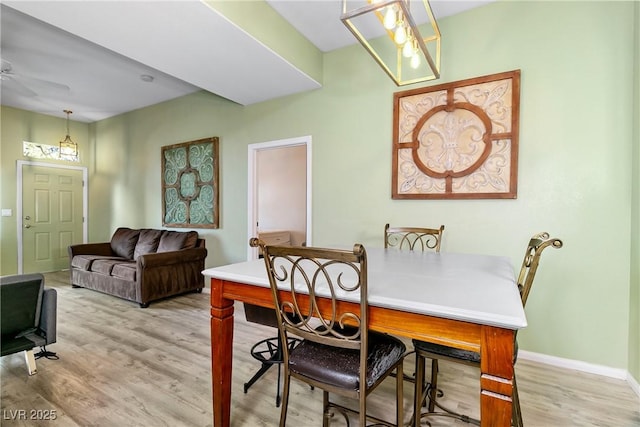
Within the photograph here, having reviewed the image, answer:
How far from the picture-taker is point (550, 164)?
7.65ft

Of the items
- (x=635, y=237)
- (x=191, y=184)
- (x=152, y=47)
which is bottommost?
(x=635, y=237)

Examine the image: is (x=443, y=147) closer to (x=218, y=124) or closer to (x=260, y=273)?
(x=260, y=273)

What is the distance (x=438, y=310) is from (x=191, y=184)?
4.26 m

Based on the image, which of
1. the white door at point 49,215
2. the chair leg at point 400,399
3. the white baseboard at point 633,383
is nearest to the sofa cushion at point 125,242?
the white door at point 49,215

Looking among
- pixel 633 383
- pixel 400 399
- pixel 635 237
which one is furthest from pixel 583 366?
pixel 400 399

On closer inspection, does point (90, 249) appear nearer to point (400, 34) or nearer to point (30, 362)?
point (30, 362)

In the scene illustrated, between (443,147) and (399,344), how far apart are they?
1.95 meters

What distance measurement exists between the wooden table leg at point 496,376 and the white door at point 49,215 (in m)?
6.91

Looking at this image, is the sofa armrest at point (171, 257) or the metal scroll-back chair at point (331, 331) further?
the sofa armrest at point (171, 257)

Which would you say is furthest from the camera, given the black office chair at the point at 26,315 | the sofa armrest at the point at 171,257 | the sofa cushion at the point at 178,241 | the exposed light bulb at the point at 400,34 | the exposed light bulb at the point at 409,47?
the sofa cushion at the point at 178,241

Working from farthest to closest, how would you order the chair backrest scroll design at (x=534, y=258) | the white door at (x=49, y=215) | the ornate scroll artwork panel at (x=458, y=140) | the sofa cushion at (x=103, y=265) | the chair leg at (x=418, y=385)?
the white door at (x=49, y=215)
the sofa cushion at (x=103, y=265)
the ornate scroll artwork panel at (x=458, y=140)
the chair leg at (x=418, y=385)
the chair backrest scroll design at (x=534, y=258)

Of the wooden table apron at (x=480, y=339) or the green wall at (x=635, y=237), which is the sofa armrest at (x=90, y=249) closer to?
the wooden table apron at (x=480, y=339)

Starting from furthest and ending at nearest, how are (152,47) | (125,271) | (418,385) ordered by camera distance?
(125,271) < (152,47) < (418,385)

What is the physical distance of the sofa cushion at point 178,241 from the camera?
4070mm
